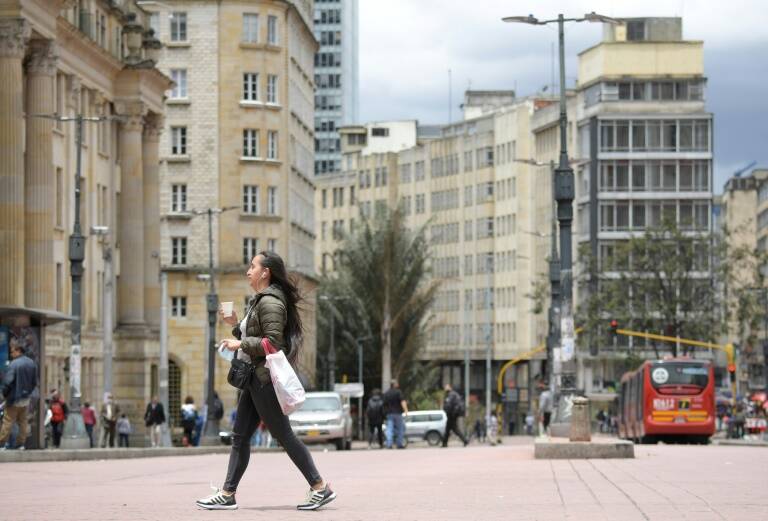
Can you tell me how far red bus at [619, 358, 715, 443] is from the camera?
64.6 meters

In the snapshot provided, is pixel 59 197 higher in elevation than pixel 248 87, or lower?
lower

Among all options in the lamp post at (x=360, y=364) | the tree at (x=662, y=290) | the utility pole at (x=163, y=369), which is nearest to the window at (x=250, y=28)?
the lamp post at (x=360, y=364)

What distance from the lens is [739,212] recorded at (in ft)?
617

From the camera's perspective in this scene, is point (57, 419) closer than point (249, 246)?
Yes

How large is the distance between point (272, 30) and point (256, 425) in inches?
3470

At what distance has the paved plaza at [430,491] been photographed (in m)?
17.0

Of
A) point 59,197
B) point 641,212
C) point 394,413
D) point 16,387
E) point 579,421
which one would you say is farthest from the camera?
point 641,212

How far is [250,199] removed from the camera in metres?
103

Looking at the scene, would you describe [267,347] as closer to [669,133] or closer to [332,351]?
[332,351]

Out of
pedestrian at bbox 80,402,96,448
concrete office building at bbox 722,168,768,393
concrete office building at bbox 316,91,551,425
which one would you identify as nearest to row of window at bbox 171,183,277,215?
pedestrian at bbox 80,402,96,448

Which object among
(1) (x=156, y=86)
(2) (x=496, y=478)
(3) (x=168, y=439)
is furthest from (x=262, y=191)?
(2) (x=496, y=478)

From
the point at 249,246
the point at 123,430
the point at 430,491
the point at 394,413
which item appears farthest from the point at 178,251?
the point at 430,491

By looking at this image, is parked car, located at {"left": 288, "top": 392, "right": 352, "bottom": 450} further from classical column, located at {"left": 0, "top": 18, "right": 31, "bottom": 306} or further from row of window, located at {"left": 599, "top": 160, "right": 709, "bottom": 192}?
row of window, located at {"left": 599, "top": 160, "right": 709, "bottom": 192}

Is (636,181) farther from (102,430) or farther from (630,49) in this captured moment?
(102,430)
